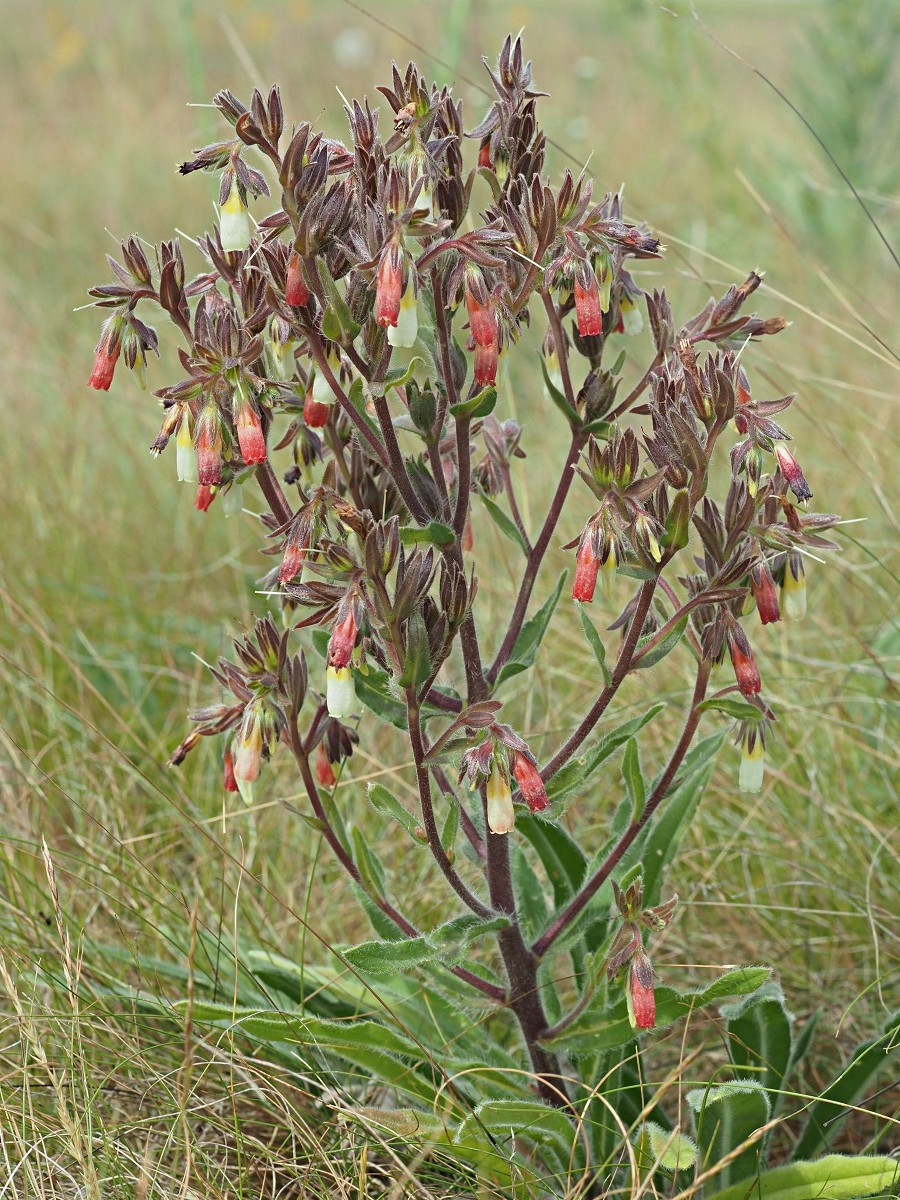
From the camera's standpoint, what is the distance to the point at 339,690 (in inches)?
75.7

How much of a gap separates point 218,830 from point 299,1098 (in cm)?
88

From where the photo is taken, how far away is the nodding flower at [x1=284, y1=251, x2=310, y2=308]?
1.86 meters

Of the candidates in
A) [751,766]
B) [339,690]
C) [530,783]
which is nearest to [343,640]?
[339,690]

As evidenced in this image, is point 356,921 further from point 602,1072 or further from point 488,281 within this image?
point 488,281

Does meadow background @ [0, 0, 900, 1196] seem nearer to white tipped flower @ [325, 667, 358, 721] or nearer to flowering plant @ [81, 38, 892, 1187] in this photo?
flowering plant @ [81, 38, 892, 1187]

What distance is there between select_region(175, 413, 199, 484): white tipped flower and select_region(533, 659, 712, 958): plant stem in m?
0.90

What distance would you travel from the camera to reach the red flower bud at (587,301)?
6.29 ft

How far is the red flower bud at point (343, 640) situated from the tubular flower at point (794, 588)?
72 cm

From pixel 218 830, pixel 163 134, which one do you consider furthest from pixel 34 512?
pixel 163 134

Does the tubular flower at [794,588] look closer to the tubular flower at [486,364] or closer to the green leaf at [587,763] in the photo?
the green leaf at [587,763]

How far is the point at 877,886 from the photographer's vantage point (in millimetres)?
2953

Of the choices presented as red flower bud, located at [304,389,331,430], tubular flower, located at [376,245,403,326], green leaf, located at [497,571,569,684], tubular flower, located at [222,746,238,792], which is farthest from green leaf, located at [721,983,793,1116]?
tubular flower, located at [376,245,403,326]

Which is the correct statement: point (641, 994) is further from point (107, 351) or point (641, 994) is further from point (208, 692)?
point (208, 692)

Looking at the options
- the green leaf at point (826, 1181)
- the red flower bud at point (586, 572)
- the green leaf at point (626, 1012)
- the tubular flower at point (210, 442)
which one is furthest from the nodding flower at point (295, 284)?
the green leaf at point (826, 1181)
